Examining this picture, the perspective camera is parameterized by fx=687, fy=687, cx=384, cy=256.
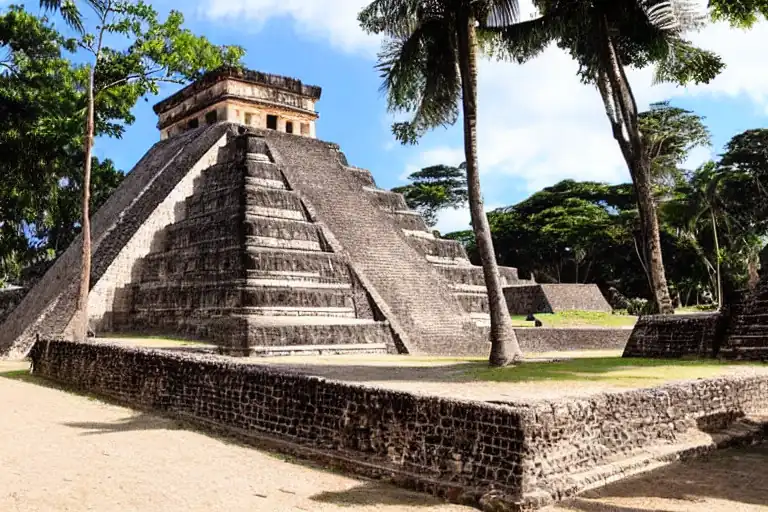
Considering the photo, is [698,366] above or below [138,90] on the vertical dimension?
below

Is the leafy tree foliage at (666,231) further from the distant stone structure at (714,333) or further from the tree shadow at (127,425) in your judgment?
the tree shadow at (127,425)

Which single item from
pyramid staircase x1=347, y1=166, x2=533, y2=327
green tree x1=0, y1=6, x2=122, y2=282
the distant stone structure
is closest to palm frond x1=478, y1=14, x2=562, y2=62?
the distant stone structure

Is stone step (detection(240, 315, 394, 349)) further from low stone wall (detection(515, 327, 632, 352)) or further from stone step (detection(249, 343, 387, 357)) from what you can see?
low stone wall (detection(515, 327, 632, 352))

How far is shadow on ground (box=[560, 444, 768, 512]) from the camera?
482cm

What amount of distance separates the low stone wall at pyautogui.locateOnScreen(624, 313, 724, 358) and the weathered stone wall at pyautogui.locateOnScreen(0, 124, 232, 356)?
38.2 feet

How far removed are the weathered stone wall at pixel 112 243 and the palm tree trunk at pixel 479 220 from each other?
9.58 meters

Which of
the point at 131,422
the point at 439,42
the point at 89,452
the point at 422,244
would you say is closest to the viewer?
the point at 89,452

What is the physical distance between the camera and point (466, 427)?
16.5 ft

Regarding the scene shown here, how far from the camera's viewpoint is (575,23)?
12.9m

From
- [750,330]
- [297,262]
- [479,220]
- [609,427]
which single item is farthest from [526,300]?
[609,427]

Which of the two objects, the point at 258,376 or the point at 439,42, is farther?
the point at 439,42

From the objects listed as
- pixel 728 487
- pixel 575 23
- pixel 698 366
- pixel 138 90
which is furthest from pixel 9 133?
pixel 728 487

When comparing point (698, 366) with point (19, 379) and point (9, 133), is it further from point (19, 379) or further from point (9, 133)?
point (9, 133)

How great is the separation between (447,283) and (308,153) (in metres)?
6.48
